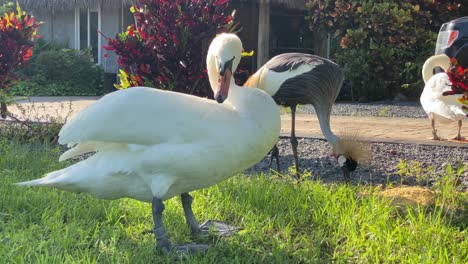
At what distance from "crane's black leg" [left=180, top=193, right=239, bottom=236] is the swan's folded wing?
590 millimetres

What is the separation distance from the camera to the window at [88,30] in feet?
57.8

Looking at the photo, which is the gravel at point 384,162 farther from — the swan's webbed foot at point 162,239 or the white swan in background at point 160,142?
the swan's webbed foot at point 162,239

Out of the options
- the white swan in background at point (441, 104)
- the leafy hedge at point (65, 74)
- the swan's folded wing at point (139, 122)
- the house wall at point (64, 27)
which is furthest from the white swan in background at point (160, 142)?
the house wall at point (64, 27)

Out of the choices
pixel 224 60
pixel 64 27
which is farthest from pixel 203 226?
pixel 64 27

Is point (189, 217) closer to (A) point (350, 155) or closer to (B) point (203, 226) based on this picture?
(B) point (203, 226)

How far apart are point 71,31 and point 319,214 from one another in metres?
16.9

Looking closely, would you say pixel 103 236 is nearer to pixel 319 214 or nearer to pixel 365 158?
pixel 319 214

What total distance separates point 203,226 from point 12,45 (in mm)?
4784

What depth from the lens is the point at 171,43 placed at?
17.5 feet

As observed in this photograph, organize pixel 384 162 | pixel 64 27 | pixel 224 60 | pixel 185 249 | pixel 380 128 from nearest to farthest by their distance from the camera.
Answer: pixel 185 249 < pixel 224 60 < pixel 384 162 < pixel 380 128 < pixel 64 27

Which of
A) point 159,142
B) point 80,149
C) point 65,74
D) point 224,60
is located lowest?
point 65,74

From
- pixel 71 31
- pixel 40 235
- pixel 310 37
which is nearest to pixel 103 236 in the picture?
pixel 40 235

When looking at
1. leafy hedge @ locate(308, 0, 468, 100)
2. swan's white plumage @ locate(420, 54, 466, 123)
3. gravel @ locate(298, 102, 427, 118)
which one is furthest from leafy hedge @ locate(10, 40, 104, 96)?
swan's white plumage @ locate(420, 54, 466, 123)

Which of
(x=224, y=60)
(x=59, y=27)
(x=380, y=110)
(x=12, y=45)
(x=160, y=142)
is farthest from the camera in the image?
(x=59, y=27)
